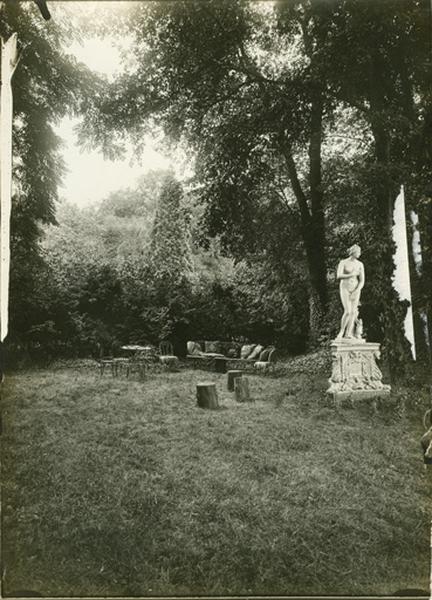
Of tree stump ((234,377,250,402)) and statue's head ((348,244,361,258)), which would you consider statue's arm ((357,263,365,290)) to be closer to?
statue's head ((348,244,361,258))

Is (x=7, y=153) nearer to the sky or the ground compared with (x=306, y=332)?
nearer to the sky

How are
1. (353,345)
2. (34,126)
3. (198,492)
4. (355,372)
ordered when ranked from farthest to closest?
(353,345) < (355,372) < (34,126) < (198,492)

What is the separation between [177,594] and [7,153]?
3118 mm

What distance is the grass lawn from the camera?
2797 millimetres

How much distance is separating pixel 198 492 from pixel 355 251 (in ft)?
7.00

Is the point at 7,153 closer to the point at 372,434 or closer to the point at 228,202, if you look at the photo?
the point at 228,202

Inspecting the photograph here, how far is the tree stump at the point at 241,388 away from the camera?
347 centimetres

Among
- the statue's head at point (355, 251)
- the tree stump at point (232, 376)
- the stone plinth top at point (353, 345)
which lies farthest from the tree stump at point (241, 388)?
the statue's head at point (355, 251)

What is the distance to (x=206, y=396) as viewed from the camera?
3.38 metres

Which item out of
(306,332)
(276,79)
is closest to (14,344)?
(306,332)

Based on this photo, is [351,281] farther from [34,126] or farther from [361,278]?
[34,126]

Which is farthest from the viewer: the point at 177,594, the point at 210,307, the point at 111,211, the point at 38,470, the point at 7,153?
the point at 210,307

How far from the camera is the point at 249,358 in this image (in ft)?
11.9

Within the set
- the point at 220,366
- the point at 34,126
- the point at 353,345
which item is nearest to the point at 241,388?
the point at 220,366
